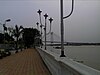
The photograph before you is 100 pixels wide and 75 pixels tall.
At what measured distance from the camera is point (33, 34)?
112m

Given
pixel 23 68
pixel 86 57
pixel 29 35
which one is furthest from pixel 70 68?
pixel 29 35

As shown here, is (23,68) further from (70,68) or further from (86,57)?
(86,57)

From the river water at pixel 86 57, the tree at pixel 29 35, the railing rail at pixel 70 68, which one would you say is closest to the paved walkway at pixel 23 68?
the railing rail at pixel 70 68

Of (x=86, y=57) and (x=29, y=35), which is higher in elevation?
(x=29, y=35)

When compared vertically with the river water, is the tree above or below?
above

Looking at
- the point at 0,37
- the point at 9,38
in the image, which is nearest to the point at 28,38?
the point at 9,38

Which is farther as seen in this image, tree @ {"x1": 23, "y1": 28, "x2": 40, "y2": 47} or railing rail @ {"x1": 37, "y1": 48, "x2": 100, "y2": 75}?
tree @ {"x1": 23, "y1": 28, "x2": 40, "y2": 47}

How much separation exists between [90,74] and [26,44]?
112546 millimetres

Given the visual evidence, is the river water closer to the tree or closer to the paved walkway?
the paved walkway

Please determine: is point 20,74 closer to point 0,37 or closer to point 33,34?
point 0,37

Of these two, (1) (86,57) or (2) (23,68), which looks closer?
(2) (23,68)

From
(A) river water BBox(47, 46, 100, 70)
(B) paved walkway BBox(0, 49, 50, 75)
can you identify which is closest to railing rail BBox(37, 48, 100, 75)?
(B) paved walkway BBox(0, 49, 50, 75)

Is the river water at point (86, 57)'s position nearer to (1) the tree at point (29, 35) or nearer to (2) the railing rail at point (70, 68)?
(2) the railing rail at point (70, 68)

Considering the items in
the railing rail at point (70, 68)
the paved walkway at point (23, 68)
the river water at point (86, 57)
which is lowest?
the river water at point (86, 57)
